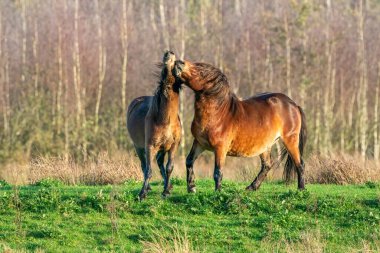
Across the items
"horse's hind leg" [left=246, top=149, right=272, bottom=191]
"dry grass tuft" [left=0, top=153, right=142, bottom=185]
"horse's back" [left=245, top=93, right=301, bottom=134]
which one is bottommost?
"dry grass tuft" [left=0, top=153, right=142, bottom=185]

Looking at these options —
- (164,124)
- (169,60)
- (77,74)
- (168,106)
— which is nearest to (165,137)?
(164,124)

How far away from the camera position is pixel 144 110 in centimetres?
1756

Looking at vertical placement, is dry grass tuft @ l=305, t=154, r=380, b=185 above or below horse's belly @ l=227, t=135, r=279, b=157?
below

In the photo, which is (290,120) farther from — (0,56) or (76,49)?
(0,56)

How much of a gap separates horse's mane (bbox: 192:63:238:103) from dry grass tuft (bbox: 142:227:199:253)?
2.89m

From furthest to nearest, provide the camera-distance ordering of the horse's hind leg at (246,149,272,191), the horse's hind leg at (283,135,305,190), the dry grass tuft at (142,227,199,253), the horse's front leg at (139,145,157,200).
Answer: the horse's hind leg at (283,135,305,190) < the horse's hind leg at (246,149,272,191) < the horse's front leg at (139,145,157,200) < the dry grass tuft at (142,227,199,253)

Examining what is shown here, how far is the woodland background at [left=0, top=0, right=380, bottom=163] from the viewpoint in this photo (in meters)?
36.6

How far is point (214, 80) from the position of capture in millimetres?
15453

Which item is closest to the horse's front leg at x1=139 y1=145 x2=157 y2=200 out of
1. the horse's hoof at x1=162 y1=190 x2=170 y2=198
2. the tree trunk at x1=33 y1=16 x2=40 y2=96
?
the horse's hoof at x1=162 y1=190 x2=170 y2=198

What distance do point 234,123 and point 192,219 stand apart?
2.37 meters

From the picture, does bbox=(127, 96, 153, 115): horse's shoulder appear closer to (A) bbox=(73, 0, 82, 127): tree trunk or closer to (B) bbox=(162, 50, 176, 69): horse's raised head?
(B) bbox=(162, 50, 176, 69): horse's raised head

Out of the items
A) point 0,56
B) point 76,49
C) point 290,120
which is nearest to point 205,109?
point 290,120

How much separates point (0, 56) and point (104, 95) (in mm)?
5070

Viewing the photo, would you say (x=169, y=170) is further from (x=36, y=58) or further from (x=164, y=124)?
(x=36, y=58)
